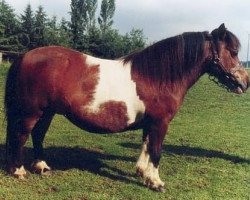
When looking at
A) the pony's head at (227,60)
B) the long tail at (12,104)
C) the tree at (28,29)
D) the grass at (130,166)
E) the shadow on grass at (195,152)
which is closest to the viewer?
the grass at (130,166)

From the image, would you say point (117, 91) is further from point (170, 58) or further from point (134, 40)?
point (134, 40)

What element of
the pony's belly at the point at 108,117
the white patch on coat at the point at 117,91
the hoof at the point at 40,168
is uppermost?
the white patch on coat at the point at 117,91

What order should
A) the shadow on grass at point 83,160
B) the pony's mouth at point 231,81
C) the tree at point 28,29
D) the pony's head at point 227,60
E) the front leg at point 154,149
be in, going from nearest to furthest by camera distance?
the front leg at point 154,149, the pony's head at point 227,60, the pony's mouth at point 231,81, the shadow on grass at point 83,160, the tree at point 28,29

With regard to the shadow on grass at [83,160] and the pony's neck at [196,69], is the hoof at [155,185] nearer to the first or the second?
the shadow on grass at [83,160]

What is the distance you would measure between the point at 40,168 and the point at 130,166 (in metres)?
1.74

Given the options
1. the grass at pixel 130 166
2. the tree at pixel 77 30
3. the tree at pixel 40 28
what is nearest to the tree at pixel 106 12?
the tree at pixel 77 30

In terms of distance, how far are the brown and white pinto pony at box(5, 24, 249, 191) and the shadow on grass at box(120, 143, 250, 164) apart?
105 inches

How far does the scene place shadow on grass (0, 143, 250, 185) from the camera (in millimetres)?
6941

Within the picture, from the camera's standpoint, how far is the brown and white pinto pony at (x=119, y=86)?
5977 millimetres

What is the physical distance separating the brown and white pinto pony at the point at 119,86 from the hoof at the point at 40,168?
0.31 m

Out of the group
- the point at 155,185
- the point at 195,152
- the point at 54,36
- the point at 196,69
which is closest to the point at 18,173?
the point at 155,185

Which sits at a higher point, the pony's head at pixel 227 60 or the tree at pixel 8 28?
the tree at pixel 8 28

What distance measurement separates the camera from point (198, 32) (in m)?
6.37

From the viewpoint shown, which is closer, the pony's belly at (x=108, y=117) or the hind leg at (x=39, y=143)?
the pony's belly at (x=108, y=117)
